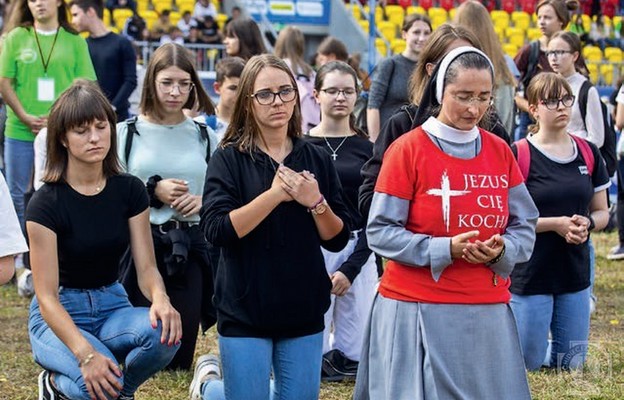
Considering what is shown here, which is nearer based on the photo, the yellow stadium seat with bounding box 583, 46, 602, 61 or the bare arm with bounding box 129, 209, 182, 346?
the bare arm with bounding box 129, 209, 182, 346

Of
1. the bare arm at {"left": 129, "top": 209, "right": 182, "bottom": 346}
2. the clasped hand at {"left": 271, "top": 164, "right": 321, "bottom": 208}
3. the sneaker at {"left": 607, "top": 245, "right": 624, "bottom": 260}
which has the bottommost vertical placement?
the sneaker at {"left": 607, "top": 245, "right": 624, "bottom": 260}

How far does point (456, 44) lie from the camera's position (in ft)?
16.0

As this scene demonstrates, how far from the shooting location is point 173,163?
5941 millimetres

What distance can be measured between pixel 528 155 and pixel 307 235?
2.07 m

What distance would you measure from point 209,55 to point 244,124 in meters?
14.0

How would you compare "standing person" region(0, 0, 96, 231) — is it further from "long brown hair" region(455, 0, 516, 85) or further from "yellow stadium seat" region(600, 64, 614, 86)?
"yellow stadium seat" region(600, 64, 614, 86)

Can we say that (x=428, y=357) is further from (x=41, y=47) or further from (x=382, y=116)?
(x=41, y=47)

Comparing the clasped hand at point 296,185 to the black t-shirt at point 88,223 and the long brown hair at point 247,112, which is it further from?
the black t-shirt at point 88,223

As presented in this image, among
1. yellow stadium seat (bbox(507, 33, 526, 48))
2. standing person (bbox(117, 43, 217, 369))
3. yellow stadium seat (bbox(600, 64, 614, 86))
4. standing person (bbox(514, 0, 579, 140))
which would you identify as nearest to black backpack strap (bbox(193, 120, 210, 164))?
standing person (bbox(117, 43, 217, 369))

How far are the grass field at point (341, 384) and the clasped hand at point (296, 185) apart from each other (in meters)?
1.97

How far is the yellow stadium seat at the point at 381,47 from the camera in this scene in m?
22.2

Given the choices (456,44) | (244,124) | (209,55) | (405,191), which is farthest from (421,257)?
(209,55)

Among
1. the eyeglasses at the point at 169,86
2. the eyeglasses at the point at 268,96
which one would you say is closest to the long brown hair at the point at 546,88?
the eyeglasses at the point at 169,86

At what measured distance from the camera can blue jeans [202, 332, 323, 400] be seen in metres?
4.36
